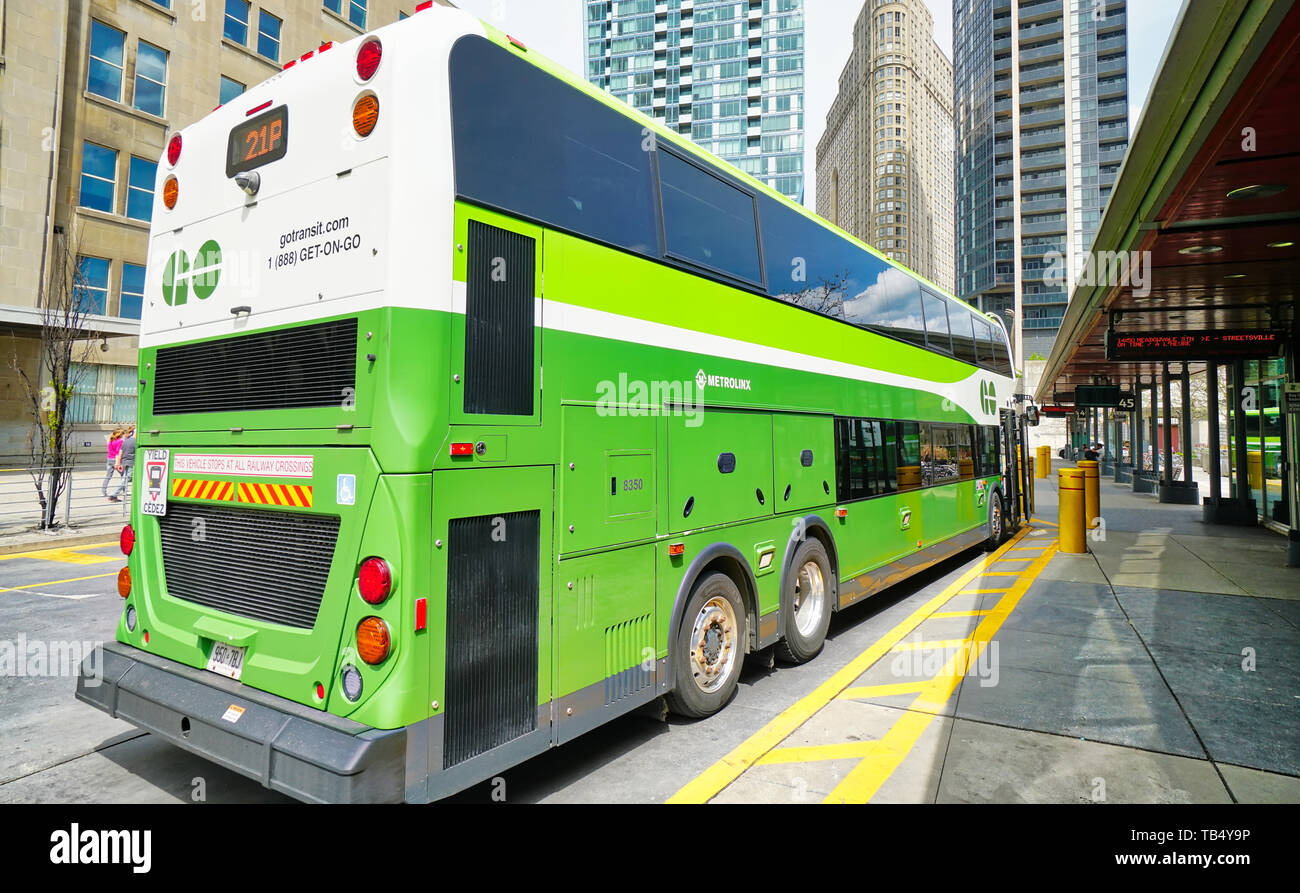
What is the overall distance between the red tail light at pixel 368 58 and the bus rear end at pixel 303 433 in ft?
0.06

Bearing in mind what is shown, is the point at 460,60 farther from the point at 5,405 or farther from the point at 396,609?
the point at 5,405

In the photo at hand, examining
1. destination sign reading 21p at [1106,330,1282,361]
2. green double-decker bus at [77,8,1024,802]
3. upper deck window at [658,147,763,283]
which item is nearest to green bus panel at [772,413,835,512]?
green double-decker bus at [77,8,1024,802]

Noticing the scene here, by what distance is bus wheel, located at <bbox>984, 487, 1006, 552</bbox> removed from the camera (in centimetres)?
1235

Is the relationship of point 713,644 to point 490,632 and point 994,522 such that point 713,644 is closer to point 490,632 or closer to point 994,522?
point 490,632

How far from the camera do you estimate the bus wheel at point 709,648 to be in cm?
465

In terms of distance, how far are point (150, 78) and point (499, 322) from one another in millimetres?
31673

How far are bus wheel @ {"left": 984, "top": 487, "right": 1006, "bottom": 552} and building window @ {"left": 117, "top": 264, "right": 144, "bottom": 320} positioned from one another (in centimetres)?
2784

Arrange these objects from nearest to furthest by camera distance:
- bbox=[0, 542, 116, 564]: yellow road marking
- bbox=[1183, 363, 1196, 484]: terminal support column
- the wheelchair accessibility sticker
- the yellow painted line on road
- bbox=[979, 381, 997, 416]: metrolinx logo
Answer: the wheelchair accessibility sticker < the yellow painted line on road < bbox=[0, 542, 116, 564]: yellow road marking < bbox=[979, 381, 997, 416]: metrolinx logo < bbox=[1183, 363, 1196, 484]: terminal support column

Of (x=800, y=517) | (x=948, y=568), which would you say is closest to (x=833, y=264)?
(x=800, y=517)

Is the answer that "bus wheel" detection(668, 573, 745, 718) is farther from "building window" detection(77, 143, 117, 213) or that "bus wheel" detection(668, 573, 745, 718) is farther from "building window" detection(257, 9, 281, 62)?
"building window" detection(257, 9, 281, 62)

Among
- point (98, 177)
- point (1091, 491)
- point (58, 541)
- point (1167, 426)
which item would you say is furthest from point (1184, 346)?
point (98, 177)

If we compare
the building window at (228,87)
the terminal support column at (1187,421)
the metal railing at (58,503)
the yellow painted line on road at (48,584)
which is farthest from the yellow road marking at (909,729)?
the building window at (228,87)

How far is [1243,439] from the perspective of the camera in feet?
49.4

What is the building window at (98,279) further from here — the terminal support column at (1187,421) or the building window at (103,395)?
the terminal support column at (1187,421)
